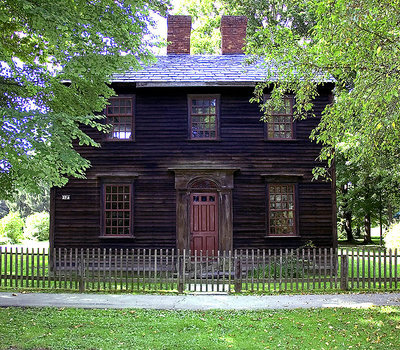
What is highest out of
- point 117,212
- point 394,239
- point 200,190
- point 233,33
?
point 233,33

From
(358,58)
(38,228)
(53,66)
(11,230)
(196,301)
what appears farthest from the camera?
(38,228)

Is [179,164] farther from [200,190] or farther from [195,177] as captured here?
[200,190]

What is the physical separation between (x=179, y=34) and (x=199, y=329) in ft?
48.5

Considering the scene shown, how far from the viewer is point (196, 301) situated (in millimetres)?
10359

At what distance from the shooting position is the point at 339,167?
31.1 meters

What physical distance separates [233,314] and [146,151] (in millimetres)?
8502

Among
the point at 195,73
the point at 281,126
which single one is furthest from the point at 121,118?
the point at 281,126

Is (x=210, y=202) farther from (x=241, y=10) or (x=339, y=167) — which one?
(x=241, y=10)

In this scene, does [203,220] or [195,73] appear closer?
[203,220]

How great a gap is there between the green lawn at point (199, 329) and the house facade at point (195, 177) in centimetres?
638

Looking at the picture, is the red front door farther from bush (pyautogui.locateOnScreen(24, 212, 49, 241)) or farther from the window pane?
bush (pyautogui.locateOnScreen(24, 212, 49, 241))

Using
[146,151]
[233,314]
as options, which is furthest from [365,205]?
[233,314]

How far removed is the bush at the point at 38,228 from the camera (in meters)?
34.2

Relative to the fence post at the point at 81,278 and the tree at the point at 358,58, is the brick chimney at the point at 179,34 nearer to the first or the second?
the tree at the point at 358,58
